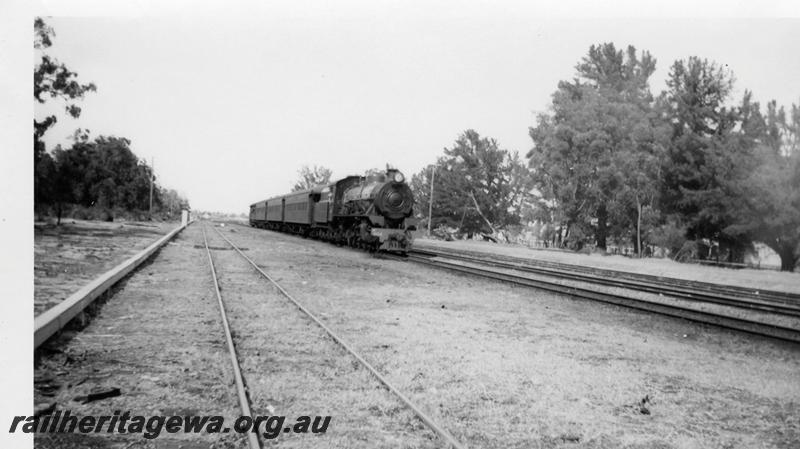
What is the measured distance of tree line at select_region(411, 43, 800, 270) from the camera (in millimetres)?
17422

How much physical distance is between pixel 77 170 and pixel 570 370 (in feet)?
44.6

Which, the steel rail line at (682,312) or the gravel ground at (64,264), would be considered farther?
the gravel ground at (64,264)

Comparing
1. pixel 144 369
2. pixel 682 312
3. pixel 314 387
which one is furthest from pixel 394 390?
pixel 682 312

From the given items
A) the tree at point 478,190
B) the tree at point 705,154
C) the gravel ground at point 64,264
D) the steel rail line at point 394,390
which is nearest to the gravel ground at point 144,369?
the gravel ground at point 64,264

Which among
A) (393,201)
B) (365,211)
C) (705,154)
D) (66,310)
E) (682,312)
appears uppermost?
(705,154)

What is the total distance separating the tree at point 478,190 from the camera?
53.3 m

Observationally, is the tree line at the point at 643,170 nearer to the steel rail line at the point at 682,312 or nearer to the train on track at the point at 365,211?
the steel rail line at the point at 682,312

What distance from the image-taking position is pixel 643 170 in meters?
33.0

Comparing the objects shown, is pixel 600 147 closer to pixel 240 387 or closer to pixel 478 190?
pixel 478 190

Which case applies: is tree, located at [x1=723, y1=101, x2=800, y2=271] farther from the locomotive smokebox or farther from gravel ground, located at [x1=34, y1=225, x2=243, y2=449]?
gravel ground, located at [x1=34, y1=225, x2=243, y2=449]

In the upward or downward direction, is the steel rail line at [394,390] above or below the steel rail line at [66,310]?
below

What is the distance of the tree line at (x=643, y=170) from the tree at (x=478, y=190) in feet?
0.41

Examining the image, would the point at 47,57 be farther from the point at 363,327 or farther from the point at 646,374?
the point at 646,374

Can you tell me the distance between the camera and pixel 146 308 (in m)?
7.47
